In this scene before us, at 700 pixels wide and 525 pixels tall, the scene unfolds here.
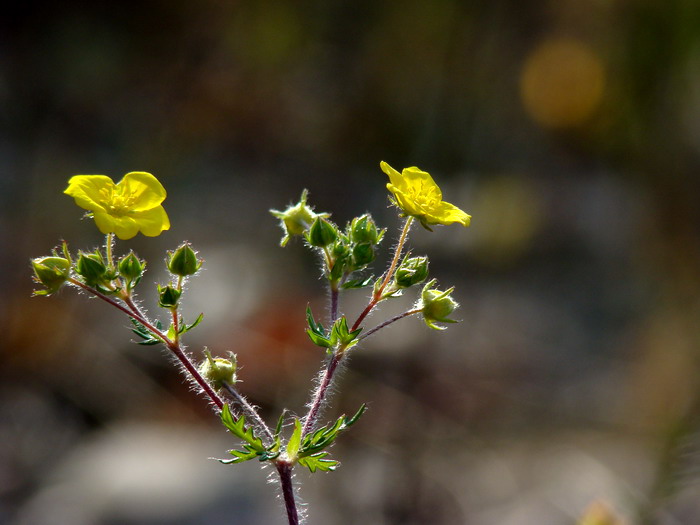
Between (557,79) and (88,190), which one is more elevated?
(88,190)

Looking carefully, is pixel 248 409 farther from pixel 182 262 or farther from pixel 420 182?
pixel 420 182

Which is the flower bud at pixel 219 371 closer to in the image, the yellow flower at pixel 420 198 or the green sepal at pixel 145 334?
the green sepal at pixel 145 334

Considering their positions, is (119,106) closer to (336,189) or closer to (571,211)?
(336,189)

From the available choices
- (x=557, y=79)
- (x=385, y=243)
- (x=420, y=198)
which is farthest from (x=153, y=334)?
(x=557, y=79)

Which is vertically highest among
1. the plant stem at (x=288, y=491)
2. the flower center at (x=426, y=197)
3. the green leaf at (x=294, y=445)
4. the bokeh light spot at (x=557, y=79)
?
the flower center at (x=426, y=197)

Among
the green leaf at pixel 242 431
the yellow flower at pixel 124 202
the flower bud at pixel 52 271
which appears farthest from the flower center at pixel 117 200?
the green leaf at pixel 242 431

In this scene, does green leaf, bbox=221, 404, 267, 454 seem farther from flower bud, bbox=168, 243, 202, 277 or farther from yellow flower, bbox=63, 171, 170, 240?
yellow flower, bbox=63, 171, 170, 240
